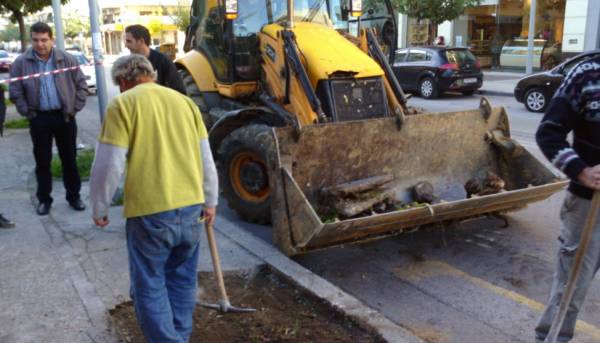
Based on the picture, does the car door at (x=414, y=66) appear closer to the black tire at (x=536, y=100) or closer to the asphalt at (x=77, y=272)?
the black tire at (x=536, y=100)

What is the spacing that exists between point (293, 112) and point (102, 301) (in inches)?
121

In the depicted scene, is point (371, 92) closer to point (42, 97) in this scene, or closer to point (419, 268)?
point (419, 268)

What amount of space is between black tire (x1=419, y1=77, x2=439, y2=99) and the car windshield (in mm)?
834

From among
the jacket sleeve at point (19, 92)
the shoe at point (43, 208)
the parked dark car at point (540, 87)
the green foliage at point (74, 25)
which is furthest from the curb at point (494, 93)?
the green foliage at point (74, 25)

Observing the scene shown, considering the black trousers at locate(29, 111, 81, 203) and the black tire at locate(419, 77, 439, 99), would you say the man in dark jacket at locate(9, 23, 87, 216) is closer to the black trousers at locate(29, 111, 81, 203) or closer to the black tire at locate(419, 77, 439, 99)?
the black trousers at locate(29, 111, 81, 203)

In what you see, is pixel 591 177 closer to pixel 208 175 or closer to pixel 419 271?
pixel 208 175

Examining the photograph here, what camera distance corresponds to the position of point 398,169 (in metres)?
5.66

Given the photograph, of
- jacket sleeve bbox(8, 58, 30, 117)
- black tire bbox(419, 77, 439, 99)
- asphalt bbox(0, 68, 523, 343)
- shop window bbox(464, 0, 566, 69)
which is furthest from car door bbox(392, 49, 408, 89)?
jacket sleeve bbox(8, 58, 30, 117)

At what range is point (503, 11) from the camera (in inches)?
1060

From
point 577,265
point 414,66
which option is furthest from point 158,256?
point 414,66

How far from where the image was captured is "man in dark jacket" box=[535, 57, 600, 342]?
9.80ft

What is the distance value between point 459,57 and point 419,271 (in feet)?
46.6

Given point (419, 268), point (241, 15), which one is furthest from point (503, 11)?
point (419, 268)

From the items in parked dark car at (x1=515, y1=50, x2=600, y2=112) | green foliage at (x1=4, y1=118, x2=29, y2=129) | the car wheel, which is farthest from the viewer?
the car wheel
